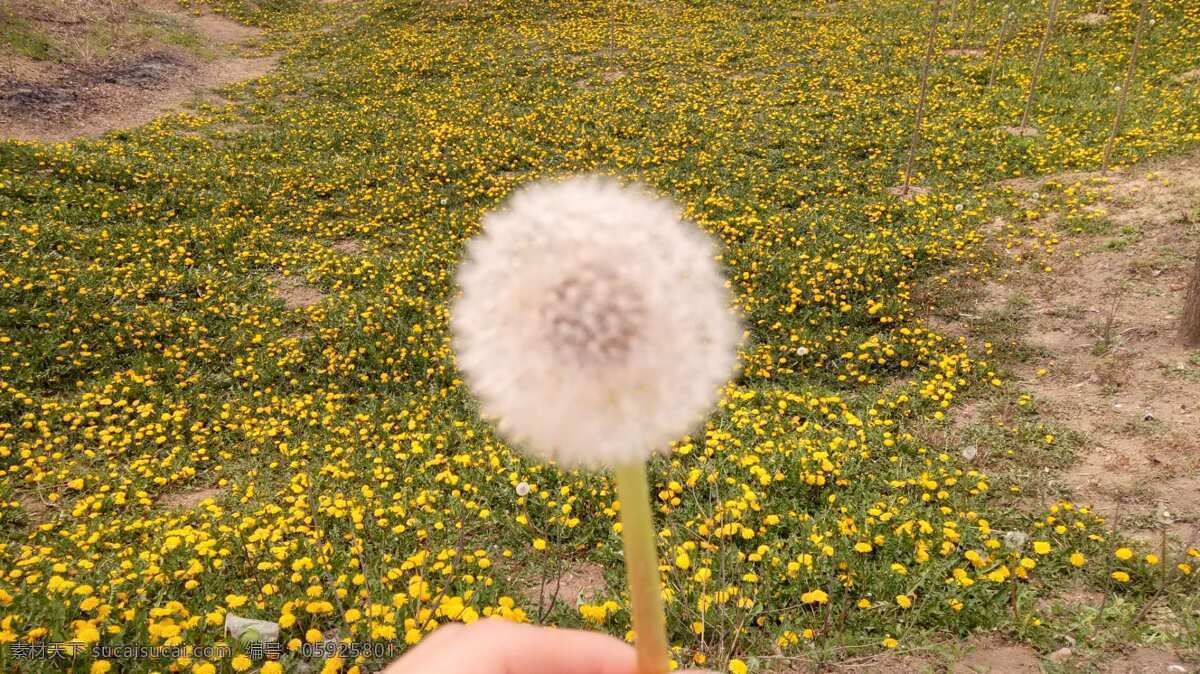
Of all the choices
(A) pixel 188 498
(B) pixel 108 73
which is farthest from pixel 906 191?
(B) pixel 108 73

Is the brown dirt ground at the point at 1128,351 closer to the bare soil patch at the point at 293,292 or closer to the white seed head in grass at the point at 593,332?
the white seed head in grass at the point at 593,332

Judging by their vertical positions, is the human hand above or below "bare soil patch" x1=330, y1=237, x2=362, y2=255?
above

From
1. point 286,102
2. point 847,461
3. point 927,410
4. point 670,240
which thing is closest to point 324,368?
point 847,461

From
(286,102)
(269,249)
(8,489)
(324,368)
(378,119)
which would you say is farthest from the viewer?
(286,102)

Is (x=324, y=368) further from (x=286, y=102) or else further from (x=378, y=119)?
(x=286, y=102)

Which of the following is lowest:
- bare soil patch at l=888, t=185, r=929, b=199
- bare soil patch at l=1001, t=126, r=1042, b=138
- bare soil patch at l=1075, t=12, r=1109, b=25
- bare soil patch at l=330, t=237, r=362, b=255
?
bare soil patch at l=330, t=237, r=362, b=255

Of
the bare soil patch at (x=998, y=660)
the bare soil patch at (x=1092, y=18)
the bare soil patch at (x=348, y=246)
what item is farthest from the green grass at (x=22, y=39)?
the bare soil patch at (x=1092, y=18)

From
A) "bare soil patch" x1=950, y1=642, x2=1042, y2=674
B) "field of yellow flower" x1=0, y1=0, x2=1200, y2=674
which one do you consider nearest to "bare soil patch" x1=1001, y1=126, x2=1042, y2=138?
"field of yellow flower" x1=0, y1=0, x2=1200, y2=674

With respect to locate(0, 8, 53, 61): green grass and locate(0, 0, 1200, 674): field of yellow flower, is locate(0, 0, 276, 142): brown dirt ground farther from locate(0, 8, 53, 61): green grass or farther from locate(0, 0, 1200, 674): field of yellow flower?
locate(0, 0, 1200, 674): field of yellow flower
